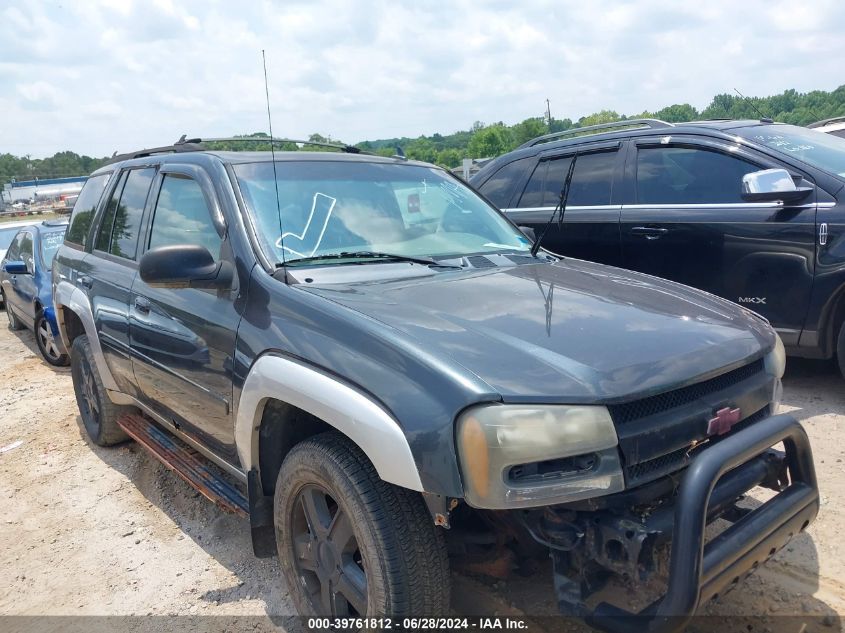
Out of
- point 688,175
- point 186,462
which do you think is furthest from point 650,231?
point 186,462

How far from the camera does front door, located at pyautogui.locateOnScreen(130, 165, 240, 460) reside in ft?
9.48

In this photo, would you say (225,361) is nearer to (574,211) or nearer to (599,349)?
(599,349)

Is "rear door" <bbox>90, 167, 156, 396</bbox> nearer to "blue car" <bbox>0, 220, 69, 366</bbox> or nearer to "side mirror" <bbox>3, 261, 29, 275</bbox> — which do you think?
"blue car" <bbox>0, 220, 69, 366</bbox>

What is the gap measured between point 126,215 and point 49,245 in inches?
195

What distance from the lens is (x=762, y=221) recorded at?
4.64 metres

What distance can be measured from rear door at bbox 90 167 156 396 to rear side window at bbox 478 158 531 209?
10.4ft

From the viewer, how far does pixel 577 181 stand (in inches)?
228

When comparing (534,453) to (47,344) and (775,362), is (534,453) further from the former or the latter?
(47,344)

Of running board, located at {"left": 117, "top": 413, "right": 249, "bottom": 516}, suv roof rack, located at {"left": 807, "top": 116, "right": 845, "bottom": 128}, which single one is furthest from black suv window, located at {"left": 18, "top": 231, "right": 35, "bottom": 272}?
suv roof rack, located at {"left": 807, "top": 116, "right": 845, "bottom": 128}

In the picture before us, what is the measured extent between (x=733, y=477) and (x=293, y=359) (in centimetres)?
147

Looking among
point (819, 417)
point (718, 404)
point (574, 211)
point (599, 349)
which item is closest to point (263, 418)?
point (599, 349)

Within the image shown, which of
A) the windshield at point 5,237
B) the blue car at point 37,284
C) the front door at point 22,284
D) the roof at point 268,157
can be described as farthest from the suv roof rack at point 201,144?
the windshield at point 5,237

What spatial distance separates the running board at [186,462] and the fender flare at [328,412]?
42 centimetres

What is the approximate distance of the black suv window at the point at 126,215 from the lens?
392 centimetres
